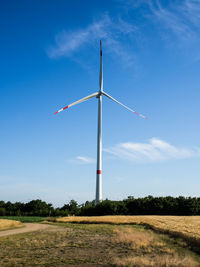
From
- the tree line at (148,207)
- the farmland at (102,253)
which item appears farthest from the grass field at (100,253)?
the tree line at (148,207)

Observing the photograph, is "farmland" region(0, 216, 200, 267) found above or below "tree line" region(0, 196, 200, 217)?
below

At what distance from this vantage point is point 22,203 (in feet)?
493

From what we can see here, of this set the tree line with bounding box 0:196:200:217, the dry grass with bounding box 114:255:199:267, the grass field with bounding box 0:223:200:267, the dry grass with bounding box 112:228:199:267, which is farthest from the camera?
the tree line with bounding box 0:196:200:217

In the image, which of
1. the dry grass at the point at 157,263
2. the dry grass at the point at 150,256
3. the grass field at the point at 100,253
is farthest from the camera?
the grass field at the point at 100,253

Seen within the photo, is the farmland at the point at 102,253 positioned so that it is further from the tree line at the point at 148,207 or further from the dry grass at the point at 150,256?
the tree line at the point at 148,207

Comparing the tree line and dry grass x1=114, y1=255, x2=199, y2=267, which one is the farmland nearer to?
dry grass x1=114, y1=255, x2=199, y2=267

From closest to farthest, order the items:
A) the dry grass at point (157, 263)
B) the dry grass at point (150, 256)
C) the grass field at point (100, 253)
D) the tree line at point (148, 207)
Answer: the dry grass at point (157, 263)
the dry grass at point (150, 256)
the grass field at point (100, 253)
the tree line at point (148, 207)

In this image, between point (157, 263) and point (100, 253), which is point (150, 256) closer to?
point (157, 263)

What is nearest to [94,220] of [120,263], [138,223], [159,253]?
[138,223]

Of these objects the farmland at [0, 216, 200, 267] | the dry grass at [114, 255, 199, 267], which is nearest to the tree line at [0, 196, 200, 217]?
the farmland at [0, 216, 200, 267]

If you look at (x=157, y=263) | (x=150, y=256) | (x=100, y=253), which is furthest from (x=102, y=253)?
(x=157, y=263)

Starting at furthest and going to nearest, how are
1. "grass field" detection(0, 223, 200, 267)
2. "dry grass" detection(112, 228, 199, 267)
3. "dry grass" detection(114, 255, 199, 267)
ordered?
"grass field" detection(0, 223, 200, 267) → "dry grass" detection(112, 228, 199, 267) → "dry grass" detection(114, 255, 199, 267)

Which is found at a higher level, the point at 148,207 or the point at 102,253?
the point at 148,207

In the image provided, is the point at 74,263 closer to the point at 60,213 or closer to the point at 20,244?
the point at 20,244
